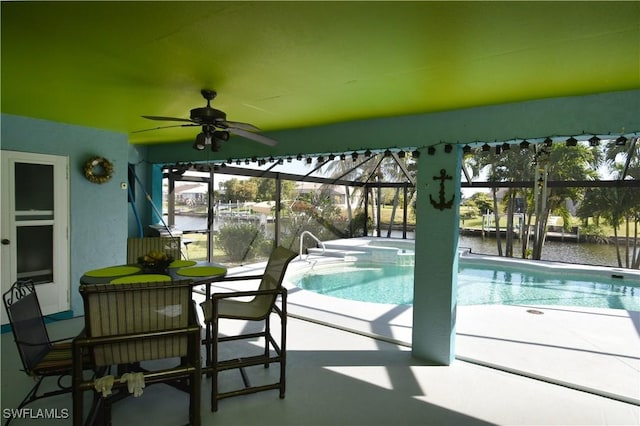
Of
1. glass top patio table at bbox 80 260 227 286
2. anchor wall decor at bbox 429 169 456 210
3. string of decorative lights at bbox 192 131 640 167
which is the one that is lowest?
glass top patio table at bbox 80 260 227 286

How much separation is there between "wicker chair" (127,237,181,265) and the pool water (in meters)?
3.51

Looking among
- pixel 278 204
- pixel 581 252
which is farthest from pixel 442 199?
pixel 581 252

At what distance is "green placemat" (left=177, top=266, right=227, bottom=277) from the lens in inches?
114

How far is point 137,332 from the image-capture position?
6.72ft

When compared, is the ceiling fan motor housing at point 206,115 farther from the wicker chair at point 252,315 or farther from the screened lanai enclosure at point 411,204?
the screened lanai enclosure at point 411,204

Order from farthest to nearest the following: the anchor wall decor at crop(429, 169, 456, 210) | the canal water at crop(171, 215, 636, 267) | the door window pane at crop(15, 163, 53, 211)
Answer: the canal water at crop(171, 215, 636, 267) < the door window pane at crop(15, 163, 53, 211) < the anchor wall decor at crop(429, 169, 456, 210)

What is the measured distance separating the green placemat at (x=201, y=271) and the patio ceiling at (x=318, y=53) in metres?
1.49

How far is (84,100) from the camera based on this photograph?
125 inches

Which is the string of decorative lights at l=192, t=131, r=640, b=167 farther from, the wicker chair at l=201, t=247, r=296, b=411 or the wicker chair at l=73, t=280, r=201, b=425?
the wicker chair at l=73, t=280, r=201, b=425

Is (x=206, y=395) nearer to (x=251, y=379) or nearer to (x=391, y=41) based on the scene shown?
(x=251, y=379)

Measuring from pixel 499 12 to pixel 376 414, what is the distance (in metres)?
2.52

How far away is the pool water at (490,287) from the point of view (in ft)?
20.8

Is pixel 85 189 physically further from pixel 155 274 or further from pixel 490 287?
pixel 490 287

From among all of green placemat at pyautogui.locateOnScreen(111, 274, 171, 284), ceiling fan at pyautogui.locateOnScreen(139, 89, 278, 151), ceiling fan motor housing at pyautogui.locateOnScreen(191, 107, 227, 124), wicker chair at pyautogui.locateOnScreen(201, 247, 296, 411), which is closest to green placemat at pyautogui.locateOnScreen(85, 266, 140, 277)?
green placemat at pyautogui.locateOnScreen(111, 274, 171, 284)
